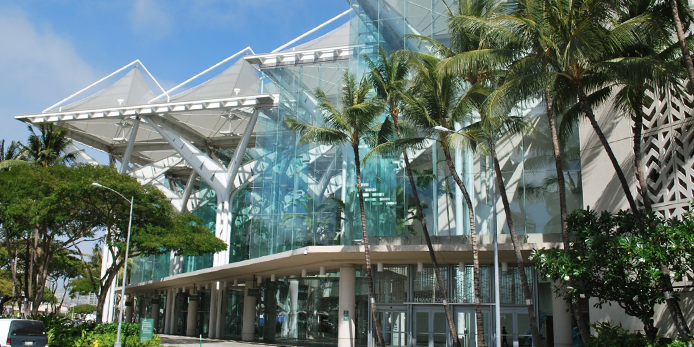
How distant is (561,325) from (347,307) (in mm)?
10148

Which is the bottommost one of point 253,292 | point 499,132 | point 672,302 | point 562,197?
point 672,302

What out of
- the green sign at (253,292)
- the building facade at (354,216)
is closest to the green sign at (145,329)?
the building facade at (354,216)

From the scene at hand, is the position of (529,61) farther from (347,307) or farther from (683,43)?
(347,307)

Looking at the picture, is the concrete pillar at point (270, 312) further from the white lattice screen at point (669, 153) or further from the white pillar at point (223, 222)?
the white lattice screen at point (669, 153)

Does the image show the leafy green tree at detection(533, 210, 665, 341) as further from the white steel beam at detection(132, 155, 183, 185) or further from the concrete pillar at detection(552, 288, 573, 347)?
the white steel beam at detection(132, 155, 183, 185)

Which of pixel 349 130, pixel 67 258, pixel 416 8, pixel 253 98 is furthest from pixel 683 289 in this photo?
pixel 67 258

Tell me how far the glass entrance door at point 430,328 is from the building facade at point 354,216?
0.18 ft

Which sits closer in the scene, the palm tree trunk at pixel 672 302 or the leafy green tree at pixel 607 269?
the palm tree trunk at pixel 672 302

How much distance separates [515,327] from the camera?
91.9 ft

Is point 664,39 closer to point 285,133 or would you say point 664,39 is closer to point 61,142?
point 285,133

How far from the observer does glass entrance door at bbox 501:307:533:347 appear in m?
27.8

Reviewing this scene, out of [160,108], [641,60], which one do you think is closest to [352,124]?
[641,60]

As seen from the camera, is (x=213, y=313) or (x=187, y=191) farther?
(x=187, y=191)

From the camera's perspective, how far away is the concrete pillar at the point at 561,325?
2686cm
